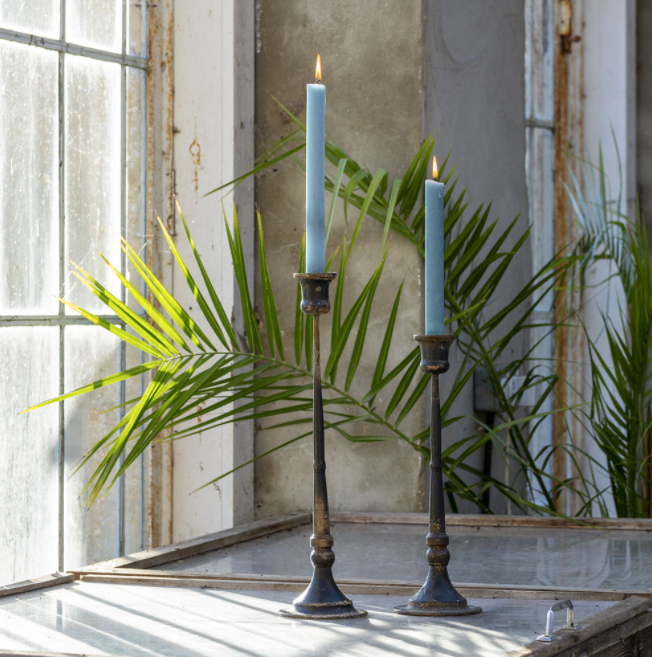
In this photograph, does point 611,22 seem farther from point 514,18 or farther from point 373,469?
point 373,469

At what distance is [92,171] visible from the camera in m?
2.02

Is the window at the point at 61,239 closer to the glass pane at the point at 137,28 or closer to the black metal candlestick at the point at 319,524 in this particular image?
the glass pane at the point at 137,28

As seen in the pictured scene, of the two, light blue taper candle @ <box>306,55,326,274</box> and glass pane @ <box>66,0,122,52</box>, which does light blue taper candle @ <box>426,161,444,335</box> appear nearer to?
light blue taper candle @ <box>306,55,326,274</box>

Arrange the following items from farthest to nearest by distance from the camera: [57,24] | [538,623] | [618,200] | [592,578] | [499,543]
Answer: [618,200]
[57,24]
[499,543]
[592,578]
[538,623]

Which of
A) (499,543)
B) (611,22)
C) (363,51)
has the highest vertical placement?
(611,22)

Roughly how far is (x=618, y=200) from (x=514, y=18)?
91cm

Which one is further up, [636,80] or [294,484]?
[636,80]

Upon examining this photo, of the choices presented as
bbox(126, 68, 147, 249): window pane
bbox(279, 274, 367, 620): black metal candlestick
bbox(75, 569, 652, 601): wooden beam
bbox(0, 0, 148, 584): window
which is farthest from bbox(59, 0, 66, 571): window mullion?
bbox(279, 274, 367, 620): black metal candlestick

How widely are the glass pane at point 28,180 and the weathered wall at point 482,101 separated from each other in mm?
710

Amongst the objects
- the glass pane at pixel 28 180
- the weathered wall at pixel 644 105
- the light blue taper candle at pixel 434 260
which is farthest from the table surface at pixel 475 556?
the weathered wall at pixel 644 105

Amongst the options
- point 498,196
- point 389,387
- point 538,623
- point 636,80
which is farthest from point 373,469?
point 636,80

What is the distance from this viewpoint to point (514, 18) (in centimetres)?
241

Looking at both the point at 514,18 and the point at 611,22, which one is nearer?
the point at 514,18

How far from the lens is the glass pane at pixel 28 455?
1.85 meters
